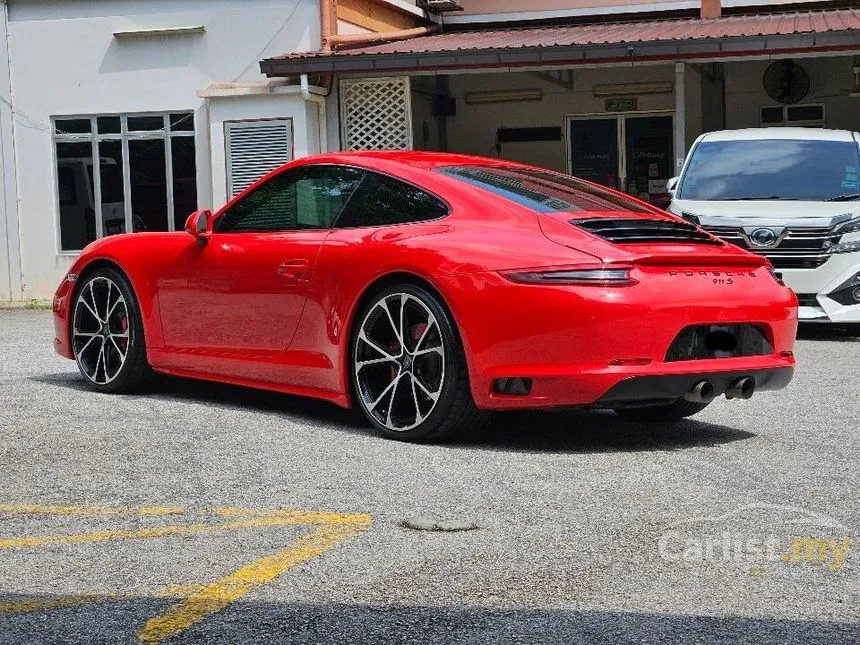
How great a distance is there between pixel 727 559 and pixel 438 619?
108cm

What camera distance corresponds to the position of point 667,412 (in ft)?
24.2

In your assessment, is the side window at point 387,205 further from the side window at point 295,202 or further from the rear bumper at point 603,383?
the rear bumper at point 603,383

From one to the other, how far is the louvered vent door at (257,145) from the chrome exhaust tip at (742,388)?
13502 mm

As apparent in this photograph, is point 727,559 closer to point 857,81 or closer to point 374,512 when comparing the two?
point 374,512

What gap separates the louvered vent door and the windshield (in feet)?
23.9

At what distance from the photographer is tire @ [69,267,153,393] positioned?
26.6 ft

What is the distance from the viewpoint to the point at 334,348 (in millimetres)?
6902

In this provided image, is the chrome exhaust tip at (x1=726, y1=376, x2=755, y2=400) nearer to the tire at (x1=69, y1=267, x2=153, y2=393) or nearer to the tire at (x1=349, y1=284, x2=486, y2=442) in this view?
the tire at (x1=349, y1=284, x2=486, y2=442)

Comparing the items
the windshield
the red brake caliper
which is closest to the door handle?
the red brake caliper

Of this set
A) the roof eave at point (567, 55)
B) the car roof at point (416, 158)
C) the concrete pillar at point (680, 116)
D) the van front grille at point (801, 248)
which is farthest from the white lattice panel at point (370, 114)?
the car roof at point (416, 158)

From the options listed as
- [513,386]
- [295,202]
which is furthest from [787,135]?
[513,386]

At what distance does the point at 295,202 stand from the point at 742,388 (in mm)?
2433

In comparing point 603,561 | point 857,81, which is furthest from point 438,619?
point 857,81

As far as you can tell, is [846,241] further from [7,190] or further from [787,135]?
[7,190]
